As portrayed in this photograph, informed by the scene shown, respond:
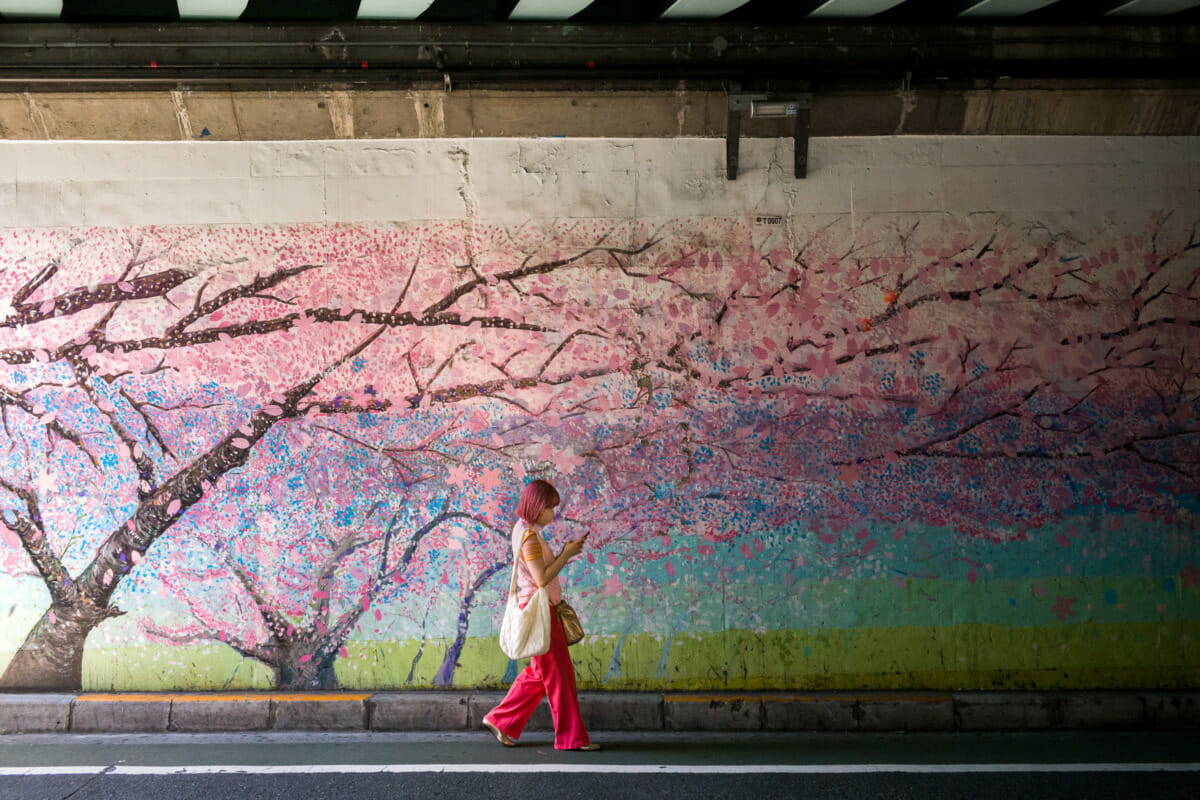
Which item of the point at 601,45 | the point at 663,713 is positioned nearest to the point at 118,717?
the point at 663,713

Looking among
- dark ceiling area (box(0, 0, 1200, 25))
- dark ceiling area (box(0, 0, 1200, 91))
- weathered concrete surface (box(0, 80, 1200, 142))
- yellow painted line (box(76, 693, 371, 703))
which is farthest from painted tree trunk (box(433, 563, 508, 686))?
dark ceiling area (box(0, 0, 1200, 25))

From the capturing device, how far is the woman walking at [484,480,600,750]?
208 inches

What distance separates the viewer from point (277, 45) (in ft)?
21.3

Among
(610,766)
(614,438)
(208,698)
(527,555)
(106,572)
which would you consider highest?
(614,438)

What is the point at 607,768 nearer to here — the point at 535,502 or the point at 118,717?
the point at 535,502

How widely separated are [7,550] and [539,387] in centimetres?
421

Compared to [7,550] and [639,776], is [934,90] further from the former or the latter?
[7,550]

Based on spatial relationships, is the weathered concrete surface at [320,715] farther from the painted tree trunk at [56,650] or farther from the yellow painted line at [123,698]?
the painted tree trunk at [56,650]

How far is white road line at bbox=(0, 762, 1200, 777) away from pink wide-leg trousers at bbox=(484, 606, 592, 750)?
0.28 metres

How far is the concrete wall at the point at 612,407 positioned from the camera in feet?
21.2

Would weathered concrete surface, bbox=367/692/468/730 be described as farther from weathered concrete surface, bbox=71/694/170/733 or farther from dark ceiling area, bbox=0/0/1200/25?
dark ceiling area, bbox=0/0/1200/25

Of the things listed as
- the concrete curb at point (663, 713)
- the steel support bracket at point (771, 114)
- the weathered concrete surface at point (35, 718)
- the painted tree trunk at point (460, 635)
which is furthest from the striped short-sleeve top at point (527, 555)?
the weathered concrete surface at point (35, 718)

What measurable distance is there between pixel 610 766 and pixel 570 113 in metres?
4.67

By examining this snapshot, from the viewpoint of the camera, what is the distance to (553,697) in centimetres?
529
